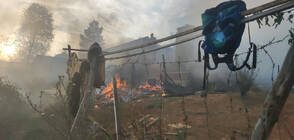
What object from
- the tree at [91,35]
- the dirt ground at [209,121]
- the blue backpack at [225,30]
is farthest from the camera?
the tree at [91,35]

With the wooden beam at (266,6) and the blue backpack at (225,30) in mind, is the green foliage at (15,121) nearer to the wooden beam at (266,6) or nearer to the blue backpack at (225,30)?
the blue backpack at (225,30)

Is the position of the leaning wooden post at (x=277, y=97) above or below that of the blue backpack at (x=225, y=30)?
below

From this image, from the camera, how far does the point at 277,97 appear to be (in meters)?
2.04

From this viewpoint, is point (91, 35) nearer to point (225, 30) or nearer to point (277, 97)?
point (225, 30)

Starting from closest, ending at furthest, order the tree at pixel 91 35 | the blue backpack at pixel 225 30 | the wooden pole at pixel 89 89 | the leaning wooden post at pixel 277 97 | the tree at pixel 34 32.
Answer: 1. the leaning wooden post at pixel 277 97
2. the blue backpack at pixel 225 30
3. the wooden pole at pixel 89 89
4. the tree at pixel 34 32
5. the tree at pixel 91 35

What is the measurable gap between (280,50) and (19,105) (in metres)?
37.1

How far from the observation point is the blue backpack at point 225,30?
2.48m

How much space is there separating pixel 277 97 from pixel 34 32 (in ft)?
158

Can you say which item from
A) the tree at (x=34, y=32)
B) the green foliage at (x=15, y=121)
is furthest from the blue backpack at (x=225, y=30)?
the tree at (x=34, y=32)

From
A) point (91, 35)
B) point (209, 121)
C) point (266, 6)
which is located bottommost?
point (209, 121)

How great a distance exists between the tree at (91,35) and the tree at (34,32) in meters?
11.6

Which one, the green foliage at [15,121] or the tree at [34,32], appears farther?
the tree at [34,32]

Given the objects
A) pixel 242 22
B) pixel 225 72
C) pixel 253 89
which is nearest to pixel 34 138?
pixel 242 22

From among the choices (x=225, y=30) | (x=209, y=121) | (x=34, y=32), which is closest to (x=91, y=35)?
(x=34, y=32)
